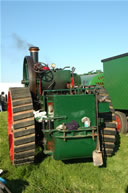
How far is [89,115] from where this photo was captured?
13.0 ft

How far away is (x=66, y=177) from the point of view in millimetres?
4016

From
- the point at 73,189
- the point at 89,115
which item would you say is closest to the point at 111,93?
the point at 89,115

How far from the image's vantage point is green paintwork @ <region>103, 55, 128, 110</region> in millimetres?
7895

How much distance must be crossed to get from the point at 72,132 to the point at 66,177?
0.86 metres

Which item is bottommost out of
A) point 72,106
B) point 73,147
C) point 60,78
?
point 73,147

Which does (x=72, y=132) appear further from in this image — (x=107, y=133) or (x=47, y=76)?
(x=47, y=76)

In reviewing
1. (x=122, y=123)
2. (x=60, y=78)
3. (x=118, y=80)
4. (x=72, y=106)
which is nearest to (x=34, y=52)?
(x=60, y=78)

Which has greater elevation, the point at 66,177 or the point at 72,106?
the point at 72,106

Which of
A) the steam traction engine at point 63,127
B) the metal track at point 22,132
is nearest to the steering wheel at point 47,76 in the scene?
the steam traction engine at point 63,127

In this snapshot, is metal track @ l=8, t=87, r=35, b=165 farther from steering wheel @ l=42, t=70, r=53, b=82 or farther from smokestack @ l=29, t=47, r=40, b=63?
smokestack @ l=29, t=47, r=40, b=63

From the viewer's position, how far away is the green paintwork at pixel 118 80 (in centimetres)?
789

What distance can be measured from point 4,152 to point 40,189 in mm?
2033

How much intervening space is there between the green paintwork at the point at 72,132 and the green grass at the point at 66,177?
419 millimetres

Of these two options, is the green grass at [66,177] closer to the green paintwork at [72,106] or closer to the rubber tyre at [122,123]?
the green paintwork at [72,106]
